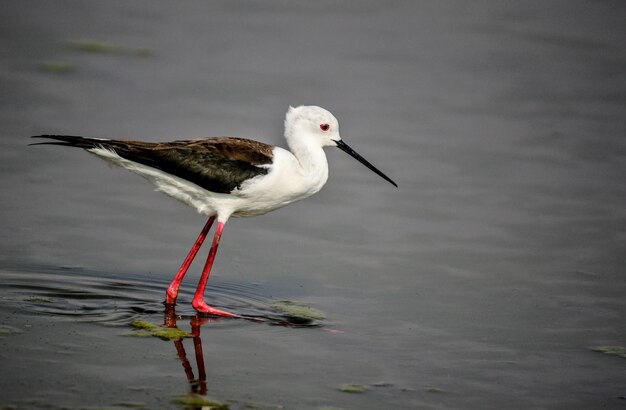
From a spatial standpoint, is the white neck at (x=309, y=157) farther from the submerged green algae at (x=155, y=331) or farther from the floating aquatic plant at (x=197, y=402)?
the floating aquatic plant at (x=197, y=402)

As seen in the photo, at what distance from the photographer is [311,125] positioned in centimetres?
805

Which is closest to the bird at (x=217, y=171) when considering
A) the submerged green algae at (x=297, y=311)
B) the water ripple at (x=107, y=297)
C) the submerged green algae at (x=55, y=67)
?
the water ripple at (x=107, y=297)

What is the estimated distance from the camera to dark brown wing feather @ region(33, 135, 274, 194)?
24.8ft

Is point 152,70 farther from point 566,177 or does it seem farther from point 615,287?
point 615,287

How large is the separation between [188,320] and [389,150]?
4.02m

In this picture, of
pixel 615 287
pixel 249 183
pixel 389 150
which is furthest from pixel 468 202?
pixel 249 183

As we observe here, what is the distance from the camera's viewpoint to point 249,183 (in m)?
7.65

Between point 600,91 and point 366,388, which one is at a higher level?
point 600,91

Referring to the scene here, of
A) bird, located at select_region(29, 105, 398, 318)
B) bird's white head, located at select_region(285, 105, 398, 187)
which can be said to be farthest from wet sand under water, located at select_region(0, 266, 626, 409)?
bird's white head, located at select_region(285, 105, 398, 187)

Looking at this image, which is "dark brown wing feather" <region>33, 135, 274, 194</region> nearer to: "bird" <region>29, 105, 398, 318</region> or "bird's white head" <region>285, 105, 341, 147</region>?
"bird" <region>29, 105, 398, 318</region>

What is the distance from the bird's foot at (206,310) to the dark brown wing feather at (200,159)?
0.80m

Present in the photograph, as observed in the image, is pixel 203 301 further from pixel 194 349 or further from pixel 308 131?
pixel 308 131

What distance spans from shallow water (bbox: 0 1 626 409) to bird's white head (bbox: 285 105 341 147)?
1038 millimetres

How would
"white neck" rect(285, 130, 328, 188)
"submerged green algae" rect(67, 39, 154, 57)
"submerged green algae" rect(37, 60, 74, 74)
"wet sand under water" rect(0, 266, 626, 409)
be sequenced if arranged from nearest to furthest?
"wet sand under water" rect(0, 266, 626, 409) → "white neck" rect(285, 130, 328, 188) → "submerged green algae" rect(37, 60, 74, 74) → "submerged green algae" rect(67, 39, 154, 57)
